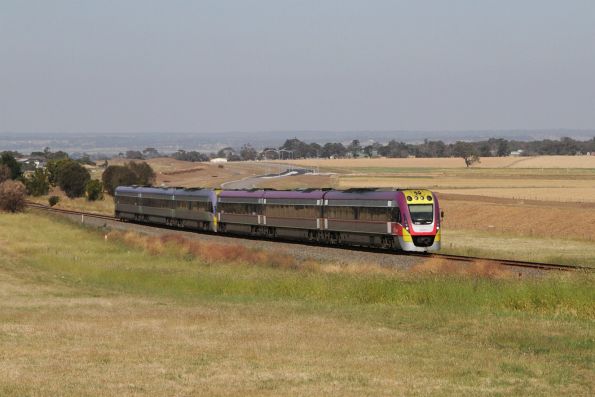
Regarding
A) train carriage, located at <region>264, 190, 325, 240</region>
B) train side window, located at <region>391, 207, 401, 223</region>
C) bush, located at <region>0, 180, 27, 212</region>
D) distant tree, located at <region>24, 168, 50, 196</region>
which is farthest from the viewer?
distant tree, located at <region>24, 168, 50, 196</region>

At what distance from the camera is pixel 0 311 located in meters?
29.4

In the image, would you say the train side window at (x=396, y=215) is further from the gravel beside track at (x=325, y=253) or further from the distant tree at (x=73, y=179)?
the distant tree at (x=73, y=179)

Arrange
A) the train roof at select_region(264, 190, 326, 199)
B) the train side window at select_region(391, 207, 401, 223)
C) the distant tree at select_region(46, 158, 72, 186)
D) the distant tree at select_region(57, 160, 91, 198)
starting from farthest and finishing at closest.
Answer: the distant tree at select_region(46, 158, 72, 186), the distant tree at select_region(57, 160, 91, 198), the train roof at select_region(264, 190, 326, 199), the train side window at select_region(391, 207, 401, 223)

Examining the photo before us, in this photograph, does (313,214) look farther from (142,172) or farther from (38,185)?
(142,172)

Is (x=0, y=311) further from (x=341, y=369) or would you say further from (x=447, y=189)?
(x=447, y=189)

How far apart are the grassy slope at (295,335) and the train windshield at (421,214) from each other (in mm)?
8518

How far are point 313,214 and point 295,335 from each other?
31.2m

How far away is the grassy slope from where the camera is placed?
1770 cm

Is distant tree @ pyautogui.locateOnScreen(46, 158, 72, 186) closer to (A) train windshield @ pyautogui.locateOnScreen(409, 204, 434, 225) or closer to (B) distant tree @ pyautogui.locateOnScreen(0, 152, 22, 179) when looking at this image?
(B) distant tree @ pyautogui.locateOnScreen(0, 152, 22, 179)

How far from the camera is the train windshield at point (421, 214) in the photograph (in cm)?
4603

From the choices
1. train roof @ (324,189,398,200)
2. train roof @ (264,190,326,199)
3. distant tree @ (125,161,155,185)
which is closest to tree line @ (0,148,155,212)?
distant tree @ (125,161,155,185)

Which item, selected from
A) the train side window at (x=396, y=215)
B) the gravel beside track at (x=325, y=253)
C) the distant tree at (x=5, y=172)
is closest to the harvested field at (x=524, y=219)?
the gravel beside track at (x=325, y=253)

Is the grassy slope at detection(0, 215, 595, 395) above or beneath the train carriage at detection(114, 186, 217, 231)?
above

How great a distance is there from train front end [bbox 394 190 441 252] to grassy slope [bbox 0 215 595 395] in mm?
8175
